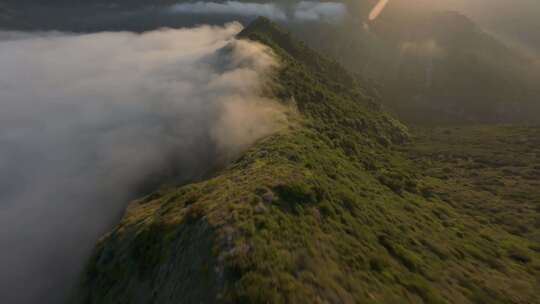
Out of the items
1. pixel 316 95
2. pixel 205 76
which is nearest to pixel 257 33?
pixel 205 76

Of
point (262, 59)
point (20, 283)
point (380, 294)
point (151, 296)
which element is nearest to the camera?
point (380, 294)

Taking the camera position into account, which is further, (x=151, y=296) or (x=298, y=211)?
(x=298, y=211)

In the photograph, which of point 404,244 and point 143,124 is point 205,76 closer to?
point 143,124

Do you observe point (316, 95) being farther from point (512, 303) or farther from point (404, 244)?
point (512, 303)

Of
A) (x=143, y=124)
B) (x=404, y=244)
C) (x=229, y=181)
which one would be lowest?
(x=143, y=124)

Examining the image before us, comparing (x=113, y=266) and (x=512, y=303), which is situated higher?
(x=512, y=303)

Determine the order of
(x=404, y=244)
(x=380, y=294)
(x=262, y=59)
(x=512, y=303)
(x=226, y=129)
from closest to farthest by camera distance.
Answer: (x=380, y=294), (x=512, y=303), (x=404, y=244), (x=226, y=129), (x=262, y=59)
